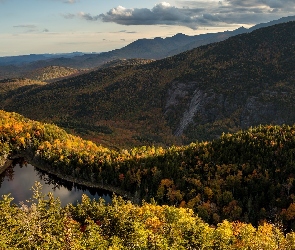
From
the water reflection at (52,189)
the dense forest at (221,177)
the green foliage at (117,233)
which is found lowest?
the water reflection at (52,189)

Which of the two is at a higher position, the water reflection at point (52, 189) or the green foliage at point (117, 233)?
the green foliage at point (117, 233)

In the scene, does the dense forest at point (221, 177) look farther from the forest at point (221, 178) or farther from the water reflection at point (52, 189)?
the water reflection at point (52, 189)

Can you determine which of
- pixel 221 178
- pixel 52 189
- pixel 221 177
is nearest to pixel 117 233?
pixel 221 178

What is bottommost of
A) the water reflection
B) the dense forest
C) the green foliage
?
the water reflection

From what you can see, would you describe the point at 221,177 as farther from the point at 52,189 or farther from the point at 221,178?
the point at 52,189

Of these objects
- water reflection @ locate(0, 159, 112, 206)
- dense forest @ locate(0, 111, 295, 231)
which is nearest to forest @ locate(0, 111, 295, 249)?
dense forest @ locate(0, 111, 295, 231)

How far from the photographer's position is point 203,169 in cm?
17850

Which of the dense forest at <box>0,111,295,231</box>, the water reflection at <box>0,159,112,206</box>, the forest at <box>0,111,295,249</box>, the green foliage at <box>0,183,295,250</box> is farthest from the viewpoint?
the water reflection at <box>0,159,112,206</box>

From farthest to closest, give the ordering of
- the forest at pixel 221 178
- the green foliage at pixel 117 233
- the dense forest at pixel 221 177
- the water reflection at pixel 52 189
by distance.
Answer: the water reflection at pixel 52 189, the dense forest at pixel 221 177, the forest at pixel 221 178, the green foliage at pixel 117 233

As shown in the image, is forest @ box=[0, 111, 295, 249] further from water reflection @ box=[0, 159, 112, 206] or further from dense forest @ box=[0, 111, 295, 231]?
water reflection @ box=[0, 159, 112, 206]

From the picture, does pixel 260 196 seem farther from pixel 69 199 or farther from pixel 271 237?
pixel 69 199

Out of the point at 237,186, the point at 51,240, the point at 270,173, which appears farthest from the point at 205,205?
the point at 51,240

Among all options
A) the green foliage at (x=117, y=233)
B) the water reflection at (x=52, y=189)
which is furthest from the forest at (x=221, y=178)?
the green foliage at (x=117, y=233)

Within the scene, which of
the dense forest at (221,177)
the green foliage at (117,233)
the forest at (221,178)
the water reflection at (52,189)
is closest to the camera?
the green foliage at (117,233)
